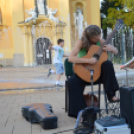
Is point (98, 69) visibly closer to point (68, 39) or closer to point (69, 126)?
point (69, 126)

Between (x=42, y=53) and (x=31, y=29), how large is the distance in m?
2.87

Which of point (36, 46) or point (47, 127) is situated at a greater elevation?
point (36, 46)

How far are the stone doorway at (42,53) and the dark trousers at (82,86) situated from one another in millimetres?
21973

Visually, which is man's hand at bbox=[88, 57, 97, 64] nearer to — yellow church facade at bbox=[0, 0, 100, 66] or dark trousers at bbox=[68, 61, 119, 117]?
dark trousers at bbox=[68, 61, 119, 117]

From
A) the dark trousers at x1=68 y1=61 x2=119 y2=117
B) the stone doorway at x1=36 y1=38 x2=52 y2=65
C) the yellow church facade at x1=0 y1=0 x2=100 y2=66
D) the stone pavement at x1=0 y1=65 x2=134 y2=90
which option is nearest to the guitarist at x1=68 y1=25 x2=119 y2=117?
the dark trousers at x1=68 y1=61 x2=119 y2=117

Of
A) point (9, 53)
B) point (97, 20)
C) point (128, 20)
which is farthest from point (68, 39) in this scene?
point (128, 20)

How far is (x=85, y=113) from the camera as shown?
3.19 m

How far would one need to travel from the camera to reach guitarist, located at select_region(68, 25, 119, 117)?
326 centimetres

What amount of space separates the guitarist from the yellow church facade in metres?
Answer: 21.3

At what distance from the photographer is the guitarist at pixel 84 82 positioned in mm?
3258

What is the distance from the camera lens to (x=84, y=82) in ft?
11.3

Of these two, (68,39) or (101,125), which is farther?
(68,39)

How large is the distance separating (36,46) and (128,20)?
10595 mm

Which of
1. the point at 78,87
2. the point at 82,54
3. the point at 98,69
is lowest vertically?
the point at 78,87
